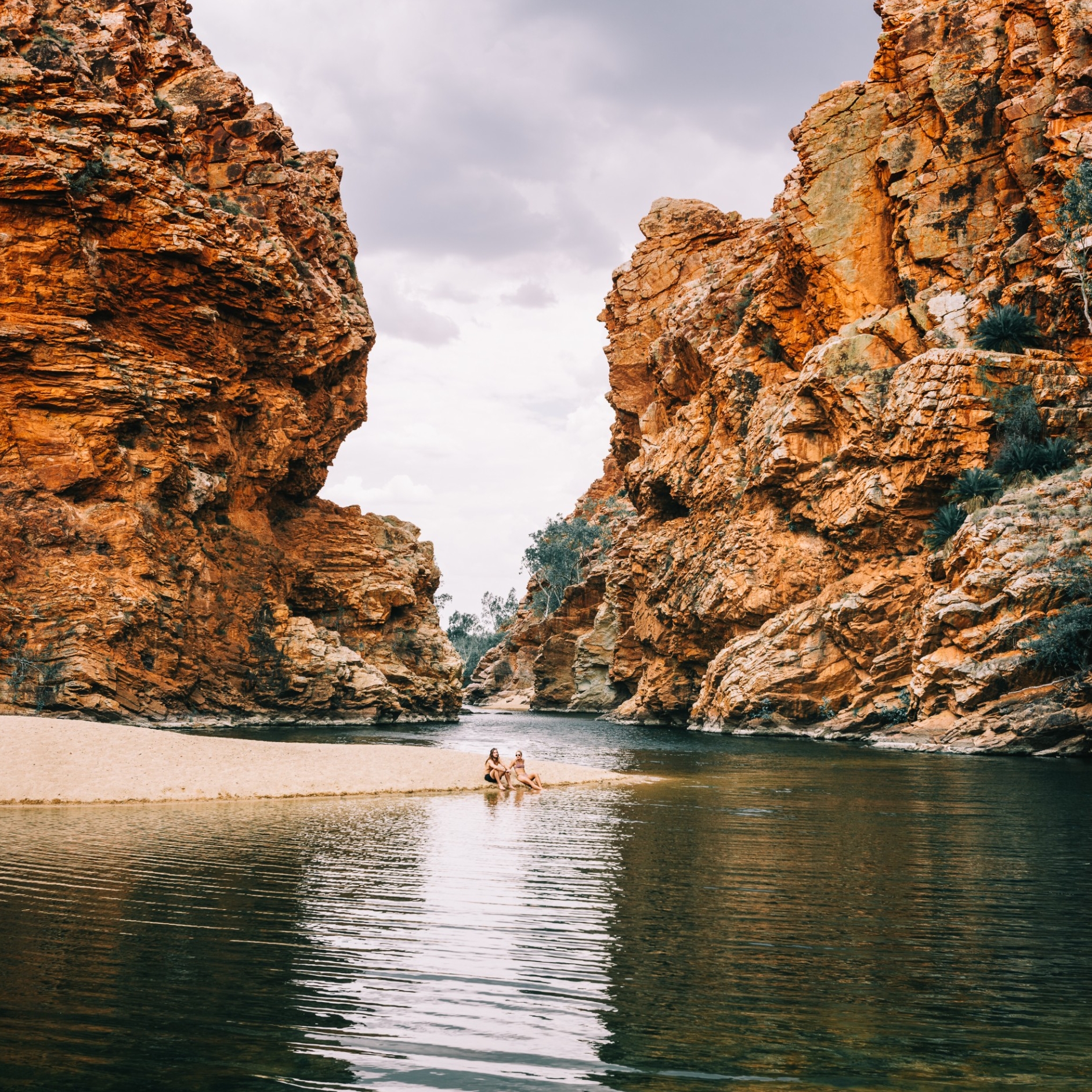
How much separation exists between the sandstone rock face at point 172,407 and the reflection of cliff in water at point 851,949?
3534 cm

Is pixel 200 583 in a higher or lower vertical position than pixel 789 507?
lower

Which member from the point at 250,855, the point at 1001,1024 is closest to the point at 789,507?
the point at 250,855

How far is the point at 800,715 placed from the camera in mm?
45719

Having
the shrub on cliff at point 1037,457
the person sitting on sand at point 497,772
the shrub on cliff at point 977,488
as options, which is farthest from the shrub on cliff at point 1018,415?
the person sitting on sand at point 497,772

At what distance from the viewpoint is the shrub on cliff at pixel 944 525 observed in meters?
40.1

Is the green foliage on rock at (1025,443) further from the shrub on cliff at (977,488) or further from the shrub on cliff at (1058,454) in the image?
the shrub on cliff at (977,488)

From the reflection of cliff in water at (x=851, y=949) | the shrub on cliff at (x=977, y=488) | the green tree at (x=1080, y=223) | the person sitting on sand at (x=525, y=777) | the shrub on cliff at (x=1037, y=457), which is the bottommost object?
the person sitting on sand at (x=525, y=777)

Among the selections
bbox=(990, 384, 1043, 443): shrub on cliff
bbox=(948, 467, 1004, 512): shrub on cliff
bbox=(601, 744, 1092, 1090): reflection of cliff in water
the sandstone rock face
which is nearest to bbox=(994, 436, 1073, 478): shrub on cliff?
bbox=(990, 384, 1043, 443): shrub on cliff

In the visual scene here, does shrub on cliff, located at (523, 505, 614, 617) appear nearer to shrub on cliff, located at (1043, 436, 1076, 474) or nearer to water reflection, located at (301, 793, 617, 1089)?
shrub on cliff, located at (1043, 436, 1076, 474)

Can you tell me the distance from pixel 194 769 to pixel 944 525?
3320 centimetres

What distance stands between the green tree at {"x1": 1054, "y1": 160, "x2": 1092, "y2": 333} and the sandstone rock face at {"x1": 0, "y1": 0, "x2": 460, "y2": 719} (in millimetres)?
40465

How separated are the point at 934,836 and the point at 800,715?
32829 mm

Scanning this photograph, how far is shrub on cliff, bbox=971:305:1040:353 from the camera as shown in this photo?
41.2 m

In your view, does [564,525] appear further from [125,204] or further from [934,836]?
[934,836]
